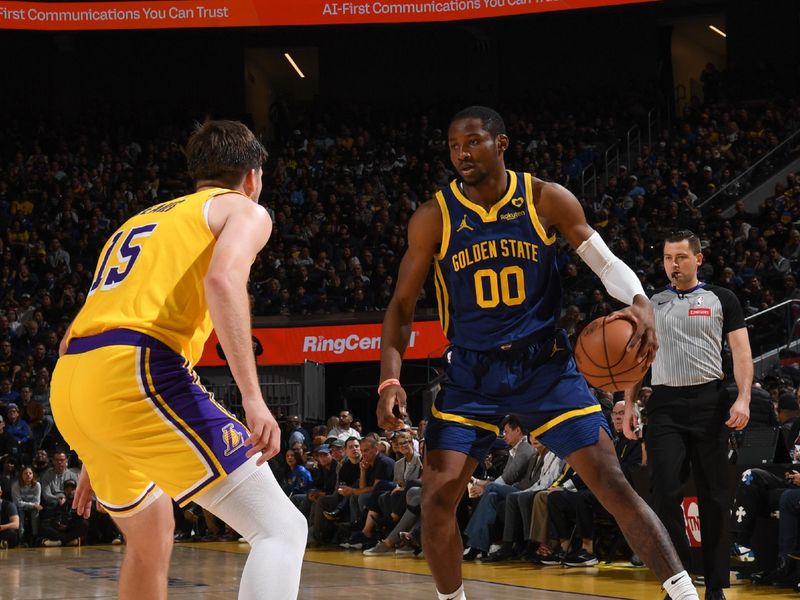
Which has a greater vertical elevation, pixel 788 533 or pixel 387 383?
pixel 387 383

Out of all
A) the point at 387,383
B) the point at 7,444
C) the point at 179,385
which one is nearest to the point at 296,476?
the point at 7,444

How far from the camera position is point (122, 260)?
3.30m

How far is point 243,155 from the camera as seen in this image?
3473 millimetres

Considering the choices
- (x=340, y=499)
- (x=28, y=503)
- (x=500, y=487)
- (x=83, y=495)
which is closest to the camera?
(x=83, y=495)

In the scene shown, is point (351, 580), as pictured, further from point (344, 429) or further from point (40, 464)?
point (40, 464)

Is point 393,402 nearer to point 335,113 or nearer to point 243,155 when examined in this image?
point 243,155

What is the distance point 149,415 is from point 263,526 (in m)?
0.45

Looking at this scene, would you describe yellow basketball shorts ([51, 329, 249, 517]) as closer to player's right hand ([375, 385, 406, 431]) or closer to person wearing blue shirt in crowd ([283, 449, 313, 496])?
player's right hand ([375, 385, 406, 431])

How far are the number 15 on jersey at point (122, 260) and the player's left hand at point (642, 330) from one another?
6.06 feet

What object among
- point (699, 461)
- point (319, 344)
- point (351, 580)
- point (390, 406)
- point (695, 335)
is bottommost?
point (351, 580)

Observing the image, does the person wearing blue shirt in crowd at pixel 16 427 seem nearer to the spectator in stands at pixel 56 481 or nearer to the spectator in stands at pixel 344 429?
the spectator in stands at pixel 56 481

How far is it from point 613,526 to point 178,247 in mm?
6686

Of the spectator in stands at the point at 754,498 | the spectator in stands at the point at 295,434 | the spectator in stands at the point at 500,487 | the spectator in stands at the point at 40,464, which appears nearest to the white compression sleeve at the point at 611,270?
the spectator in stands at the point at 754,498

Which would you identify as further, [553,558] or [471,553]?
[471,553]
